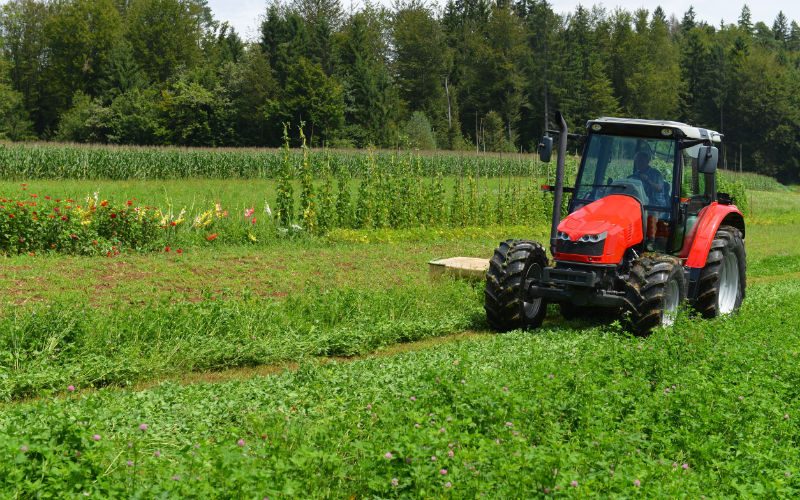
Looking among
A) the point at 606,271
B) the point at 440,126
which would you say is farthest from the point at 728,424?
the point at 440,126

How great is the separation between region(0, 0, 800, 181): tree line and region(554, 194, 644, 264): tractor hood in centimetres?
4149

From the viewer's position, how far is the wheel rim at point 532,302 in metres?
11.0

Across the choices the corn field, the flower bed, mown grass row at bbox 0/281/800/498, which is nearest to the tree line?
the corn field

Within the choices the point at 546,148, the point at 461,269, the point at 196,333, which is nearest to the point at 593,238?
the point at 546,148

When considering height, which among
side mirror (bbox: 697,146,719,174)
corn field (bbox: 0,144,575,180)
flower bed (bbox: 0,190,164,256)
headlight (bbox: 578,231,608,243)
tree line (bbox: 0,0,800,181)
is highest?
tree line (bbox: 0,0,800,181)

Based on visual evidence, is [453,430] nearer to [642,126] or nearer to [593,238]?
[593,238]

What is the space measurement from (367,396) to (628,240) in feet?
16.1

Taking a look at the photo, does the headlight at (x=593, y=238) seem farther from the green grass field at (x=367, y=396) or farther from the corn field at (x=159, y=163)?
the corn field at (x=159, y=163)

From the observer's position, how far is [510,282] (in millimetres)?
10664

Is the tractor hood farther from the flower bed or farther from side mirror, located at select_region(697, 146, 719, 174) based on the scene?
the flower bed

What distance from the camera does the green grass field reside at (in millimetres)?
5105

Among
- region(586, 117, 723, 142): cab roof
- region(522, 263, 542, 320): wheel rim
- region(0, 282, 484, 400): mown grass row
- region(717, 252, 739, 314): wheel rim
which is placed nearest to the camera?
region(0, 282, 484, 400): mown grass row

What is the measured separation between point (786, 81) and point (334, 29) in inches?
1632

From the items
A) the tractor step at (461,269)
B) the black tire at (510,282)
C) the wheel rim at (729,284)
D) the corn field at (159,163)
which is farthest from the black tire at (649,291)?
the corn field at (159,163)
